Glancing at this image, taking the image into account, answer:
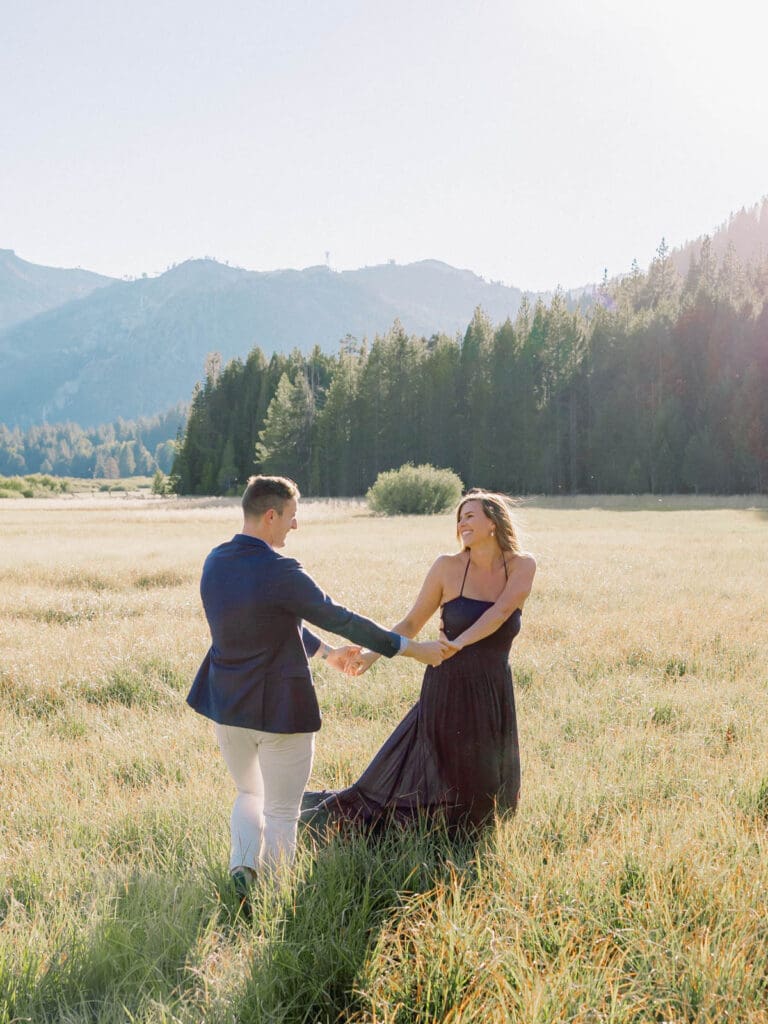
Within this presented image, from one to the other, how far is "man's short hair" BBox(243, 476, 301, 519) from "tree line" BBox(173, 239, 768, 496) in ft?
204

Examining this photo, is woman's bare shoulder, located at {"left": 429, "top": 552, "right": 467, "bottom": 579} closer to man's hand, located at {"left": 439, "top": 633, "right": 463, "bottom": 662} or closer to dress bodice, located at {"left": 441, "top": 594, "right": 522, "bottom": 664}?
dress bodice, located at {"left": 441, "top": 594, "right": 522, "bottom": 664}

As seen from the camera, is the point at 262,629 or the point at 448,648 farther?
the point at 448,648

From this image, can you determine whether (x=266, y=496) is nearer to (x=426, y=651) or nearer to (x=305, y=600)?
(x=305, y=600)

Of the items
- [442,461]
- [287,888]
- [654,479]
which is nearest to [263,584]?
[287,888]

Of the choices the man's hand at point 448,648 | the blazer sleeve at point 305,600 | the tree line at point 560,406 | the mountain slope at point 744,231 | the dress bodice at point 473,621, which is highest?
the mountain slope at point 744,231

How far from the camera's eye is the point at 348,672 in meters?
4.64

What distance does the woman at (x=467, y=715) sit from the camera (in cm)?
431

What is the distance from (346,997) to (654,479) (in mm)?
63379

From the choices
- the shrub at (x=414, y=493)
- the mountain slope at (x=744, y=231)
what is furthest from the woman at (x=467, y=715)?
the mountain slope at (x=744, y=231)

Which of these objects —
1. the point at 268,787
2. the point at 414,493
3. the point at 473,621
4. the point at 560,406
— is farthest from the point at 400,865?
the point at 560,406

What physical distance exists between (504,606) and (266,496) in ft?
5.18

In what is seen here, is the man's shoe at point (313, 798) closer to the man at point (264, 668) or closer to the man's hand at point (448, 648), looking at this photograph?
the man at point (264, 668)

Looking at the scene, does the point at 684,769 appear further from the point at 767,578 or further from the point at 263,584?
the point at 767,578

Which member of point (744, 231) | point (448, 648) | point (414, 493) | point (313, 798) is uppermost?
point (744, 231)
